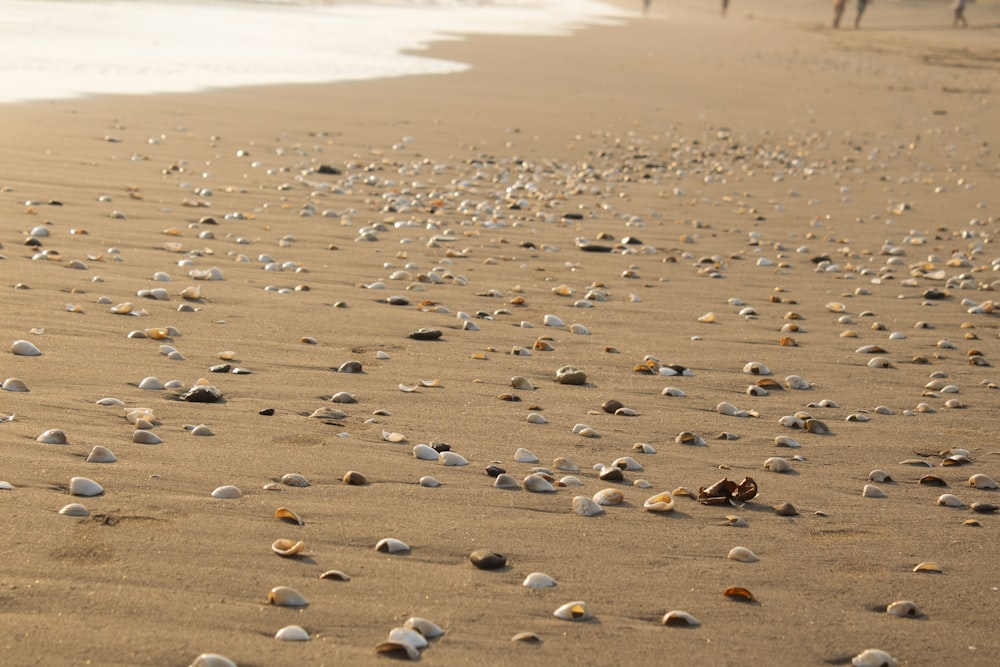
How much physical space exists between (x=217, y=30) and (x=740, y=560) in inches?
1109

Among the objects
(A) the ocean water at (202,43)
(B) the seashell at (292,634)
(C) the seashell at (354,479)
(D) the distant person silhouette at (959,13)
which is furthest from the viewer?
(D) the distant person silhouette at (959,13)

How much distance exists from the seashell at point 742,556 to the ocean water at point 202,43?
1344 centimetres

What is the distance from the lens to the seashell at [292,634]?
314cm

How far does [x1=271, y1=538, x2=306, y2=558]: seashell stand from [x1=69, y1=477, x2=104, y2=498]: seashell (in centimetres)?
66

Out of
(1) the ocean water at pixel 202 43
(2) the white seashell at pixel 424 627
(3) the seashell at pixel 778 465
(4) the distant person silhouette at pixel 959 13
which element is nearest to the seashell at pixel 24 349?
(2) the white seashell at pixel 424 627

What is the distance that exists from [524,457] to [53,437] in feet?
5.61

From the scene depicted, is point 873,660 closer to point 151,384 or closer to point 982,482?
point 982,482

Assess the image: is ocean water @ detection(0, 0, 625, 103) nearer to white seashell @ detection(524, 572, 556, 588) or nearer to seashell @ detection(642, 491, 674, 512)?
seashell @ detection(642, 491, 674, 512)

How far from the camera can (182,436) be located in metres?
4.61

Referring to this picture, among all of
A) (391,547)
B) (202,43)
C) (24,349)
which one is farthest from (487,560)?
(202,43)

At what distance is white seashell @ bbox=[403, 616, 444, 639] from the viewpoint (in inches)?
127

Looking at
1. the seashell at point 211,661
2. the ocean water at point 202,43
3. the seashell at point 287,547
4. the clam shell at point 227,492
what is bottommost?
the clam shell at point 227,492

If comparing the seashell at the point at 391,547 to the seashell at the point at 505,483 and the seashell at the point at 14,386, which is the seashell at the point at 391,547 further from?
the seashell at the point at 14,386

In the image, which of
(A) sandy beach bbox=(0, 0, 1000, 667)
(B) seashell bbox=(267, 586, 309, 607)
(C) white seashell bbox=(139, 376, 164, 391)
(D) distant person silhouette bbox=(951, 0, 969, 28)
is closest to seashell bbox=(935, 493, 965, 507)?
(A) sandy beach bbox=(0, 0, 1000, 667)
